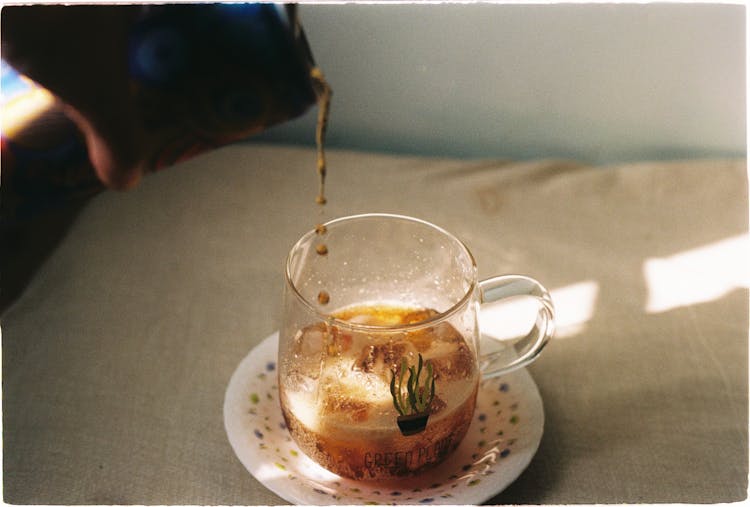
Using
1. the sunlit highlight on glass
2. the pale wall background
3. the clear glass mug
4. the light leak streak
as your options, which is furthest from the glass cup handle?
the pale wall background

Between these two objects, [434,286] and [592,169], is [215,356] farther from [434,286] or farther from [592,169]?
[592,169]

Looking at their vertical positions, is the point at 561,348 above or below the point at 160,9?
below

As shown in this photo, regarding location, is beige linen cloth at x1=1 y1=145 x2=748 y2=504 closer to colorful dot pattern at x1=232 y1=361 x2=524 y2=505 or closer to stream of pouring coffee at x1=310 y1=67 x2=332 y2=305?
colorful dot pattern at x1=232 y1=361 x2=524 y2=505

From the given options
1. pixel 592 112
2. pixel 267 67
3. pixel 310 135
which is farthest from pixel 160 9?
pixel 592 112

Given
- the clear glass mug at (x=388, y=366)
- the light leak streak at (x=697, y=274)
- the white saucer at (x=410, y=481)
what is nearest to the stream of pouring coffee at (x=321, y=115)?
the clear glass mug at (x=388, y=366)

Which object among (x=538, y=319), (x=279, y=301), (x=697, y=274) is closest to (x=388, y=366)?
(x=538, y=319)

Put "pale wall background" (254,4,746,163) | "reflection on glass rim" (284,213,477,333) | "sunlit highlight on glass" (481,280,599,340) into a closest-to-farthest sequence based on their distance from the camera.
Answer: "reflection on glass rim" (284,213,477,333)
"sunlit highlight on glass" (481,280,599,340)
"pale wall background" (254,4,746,163)
